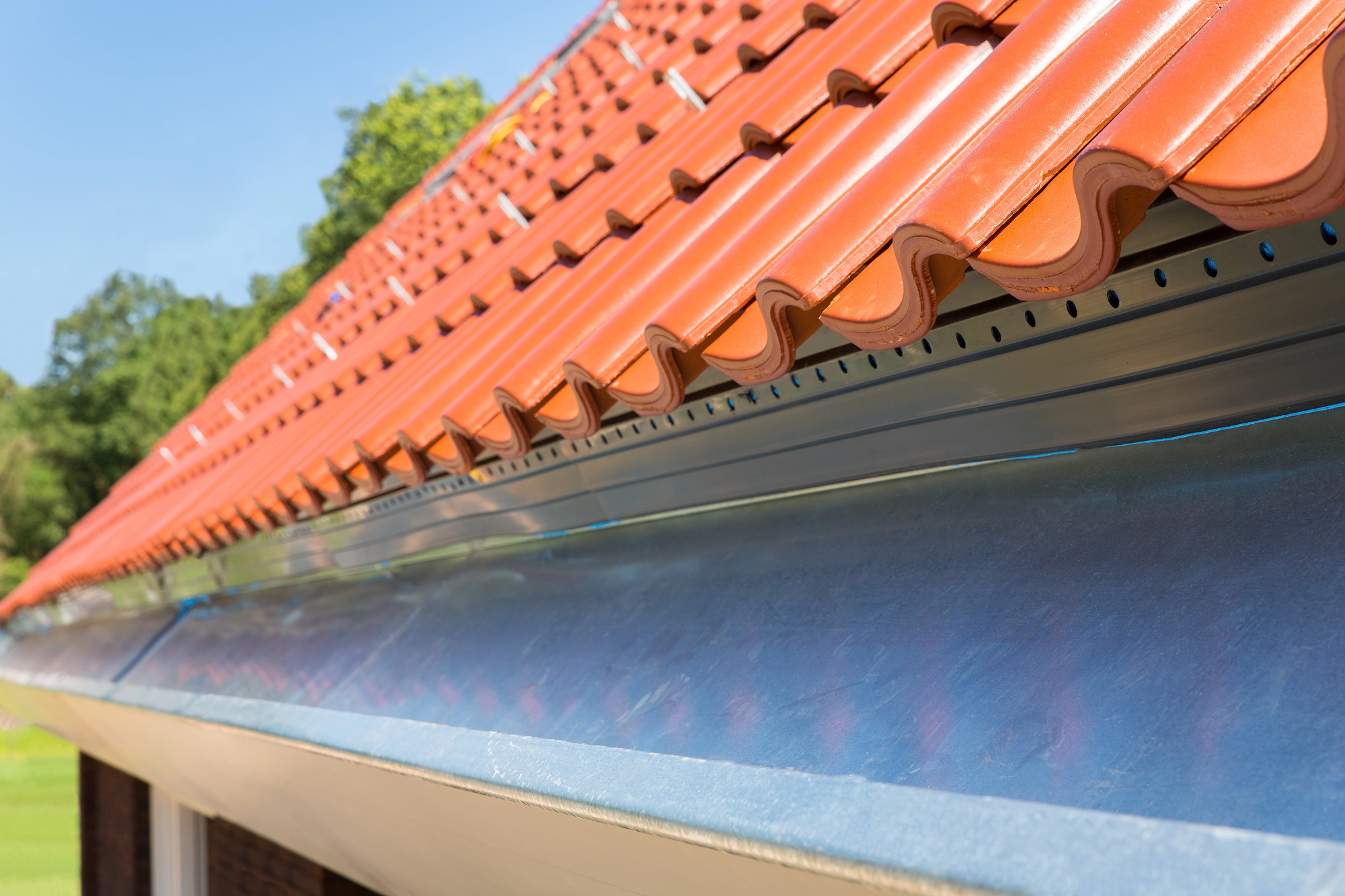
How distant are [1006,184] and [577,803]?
0.83m

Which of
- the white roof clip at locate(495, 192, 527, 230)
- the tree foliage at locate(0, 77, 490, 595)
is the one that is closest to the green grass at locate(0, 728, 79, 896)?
the white roof clip at locate(495, 192, 527, 230)

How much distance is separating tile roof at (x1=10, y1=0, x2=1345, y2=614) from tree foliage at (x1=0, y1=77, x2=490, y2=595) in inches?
1106

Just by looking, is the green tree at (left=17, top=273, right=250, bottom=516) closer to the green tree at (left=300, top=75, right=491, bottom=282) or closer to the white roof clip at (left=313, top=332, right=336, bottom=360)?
the green tree at (left=300, top=75, right=491, bottom=282)

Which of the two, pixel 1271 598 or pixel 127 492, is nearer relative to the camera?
pixel 1271 598

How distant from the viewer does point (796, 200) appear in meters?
1.55

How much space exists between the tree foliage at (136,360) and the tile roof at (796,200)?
92.2 ft

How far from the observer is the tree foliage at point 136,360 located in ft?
101

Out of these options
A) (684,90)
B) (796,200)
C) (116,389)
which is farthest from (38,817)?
(116,389)

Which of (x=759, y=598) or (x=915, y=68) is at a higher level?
(x=915, y=68)

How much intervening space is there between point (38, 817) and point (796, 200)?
21.7 meters

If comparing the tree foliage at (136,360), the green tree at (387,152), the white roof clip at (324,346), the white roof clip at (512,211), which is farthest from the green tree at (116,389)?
the white roof clip at (512,211)

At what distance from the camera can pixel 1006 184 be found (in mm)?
1021

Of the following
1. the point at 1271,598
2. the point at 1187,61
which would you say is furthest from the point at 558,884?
the point at 1187,61

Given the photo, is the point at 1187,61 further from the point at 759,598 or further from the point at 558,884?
the point at 558,884
